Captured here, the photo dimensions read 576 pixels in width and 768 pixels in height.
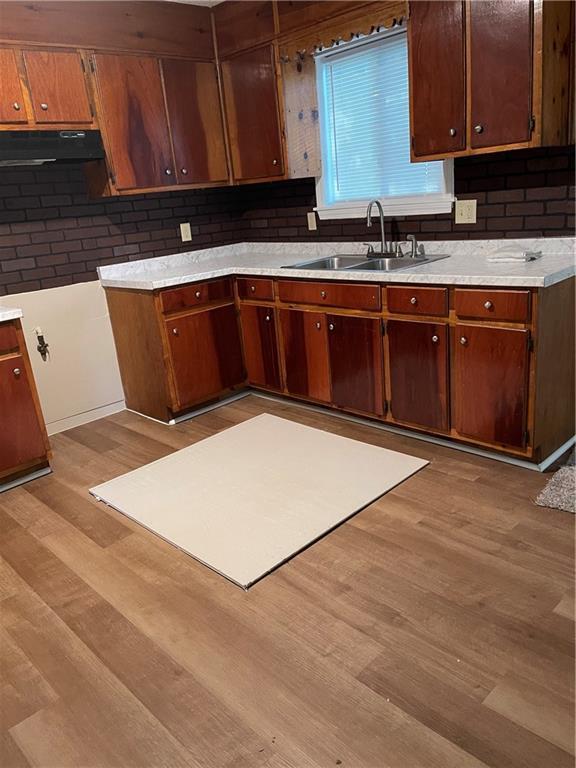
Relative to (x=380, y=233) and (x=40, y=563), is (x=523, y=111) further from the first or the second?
(x=40, y=563)

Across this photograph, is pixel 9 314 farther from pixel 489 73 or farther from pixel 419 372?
pixel 489 73

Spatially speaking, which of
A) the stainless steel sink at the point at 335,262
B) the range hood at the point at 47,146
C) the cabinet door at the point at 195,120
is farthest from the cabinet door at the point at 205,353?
the range hood at the point at 47,146

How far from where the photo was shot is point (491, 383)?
2.79 m

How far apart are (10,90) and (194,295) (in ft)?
4.67

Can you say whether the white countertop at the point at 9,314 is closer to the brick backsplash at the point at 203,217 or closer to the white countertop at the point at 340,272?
the brick backsplash at the point at 203,217

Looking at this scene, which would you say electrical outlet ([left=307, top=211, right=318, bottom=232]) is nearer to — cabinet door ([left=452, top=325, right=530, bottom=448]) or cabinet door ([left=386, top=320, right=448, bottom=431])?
cabinet door ([left=386, top=320, right=448, bottom=431])

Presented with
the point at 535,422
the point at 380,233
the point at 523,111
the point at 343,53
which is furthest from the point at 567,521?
the point at 343,53

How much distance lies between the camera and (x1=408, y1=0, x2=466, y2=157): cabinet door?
280 centimetres

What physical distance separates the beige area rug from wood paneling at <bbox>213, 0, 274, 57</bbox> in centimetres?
242

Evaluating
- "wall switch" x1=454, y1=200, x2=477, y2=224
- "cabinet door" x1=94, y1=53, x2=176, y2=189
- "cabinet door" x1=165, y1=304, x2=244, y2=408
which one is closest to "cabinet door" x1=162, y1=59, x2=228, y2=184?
"cabinet door" x1=94, y1=53, x2=176, y2=189

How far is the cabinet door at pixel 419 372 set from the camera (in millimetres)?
2973

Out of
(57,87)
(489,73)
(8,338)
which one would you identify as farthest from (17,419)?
(489,73)

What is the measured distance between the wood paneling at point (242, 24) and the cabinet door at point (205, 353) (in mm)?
1651

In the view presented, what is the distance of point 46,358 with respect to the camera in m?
3.79
